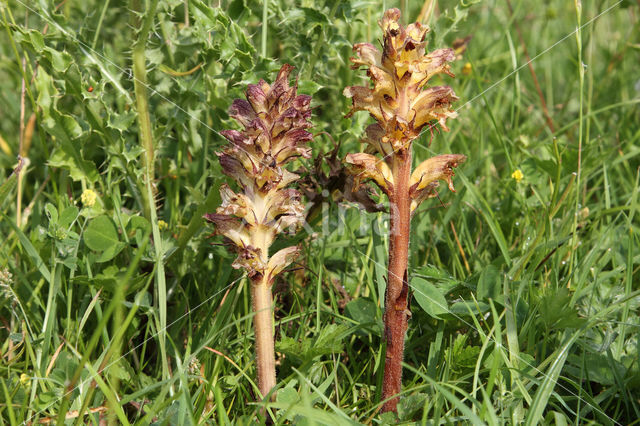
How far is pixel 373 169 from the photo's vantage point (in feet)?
6.18

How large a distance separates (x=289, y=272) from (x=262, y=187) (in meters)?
0.70

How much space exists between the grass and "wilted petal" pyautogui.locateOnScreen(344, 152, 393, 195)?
14.1 inches

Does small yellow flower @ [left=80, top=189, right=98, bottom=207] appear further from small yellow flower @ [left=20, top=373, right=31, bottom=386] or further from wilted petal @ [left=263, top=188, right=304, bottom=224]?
wilted petal @ [left=263, top=188, right=304, bottom=224]

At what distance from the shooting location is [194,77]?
2.96 meters

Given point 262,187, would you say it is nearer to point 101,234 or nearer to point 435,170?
point 435,170

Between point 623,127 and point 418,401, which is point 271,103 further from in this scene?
point 623,127

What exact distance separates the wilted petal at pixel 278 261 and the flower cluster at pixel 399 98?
31cm

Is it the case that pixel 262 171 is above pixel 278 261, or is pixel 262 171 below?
above

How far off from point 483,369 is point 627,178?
5.71 ft

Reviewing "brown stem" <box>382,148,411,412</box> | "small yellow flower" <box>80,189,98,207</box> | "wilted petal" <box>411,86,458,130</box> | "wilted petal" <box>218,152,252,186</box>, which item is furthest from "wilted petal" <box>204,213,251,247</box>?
"small yellow flower" <box>80,189,98,207</box>

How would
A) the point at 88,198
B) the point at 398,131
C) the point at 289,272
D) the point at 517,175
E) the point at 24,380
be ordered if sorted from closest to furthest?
the point at 398,131 → the point at 24,380 → the point at 289,272 → the point at 88,198 → the point at 517,175

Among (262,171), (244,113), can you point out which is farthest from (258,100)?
(262,171)

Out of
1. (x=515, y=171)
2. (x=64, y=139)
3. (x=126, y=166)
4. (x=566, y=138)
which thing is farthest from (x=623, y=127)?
(x=64, y=139)

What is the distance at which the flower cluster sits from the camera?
5.95 feet
